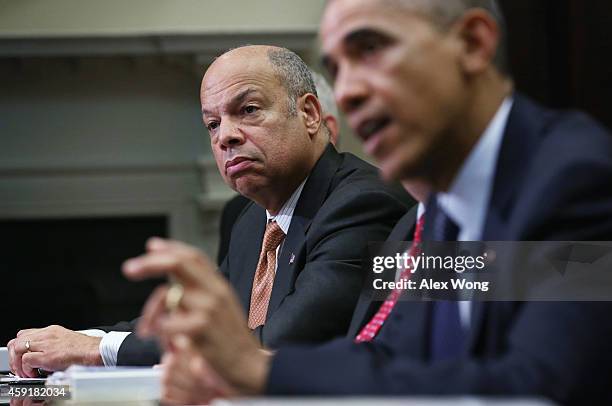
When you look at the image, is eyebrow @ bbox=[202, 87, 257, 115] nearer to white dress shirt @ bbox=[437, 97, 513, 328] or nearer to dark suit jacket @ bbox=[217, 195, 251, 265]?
white dress shirt @ bbox=[437, 97, 513, 328]

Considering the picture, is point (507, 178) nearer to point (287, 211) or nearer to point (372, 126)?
point (372, 126)

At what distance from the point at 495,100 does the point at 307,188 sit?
120 cm

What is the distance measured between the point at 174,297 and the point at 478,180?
1.51 feet

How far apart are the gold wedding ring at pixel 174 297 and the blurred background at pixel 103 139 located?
14.4 ft

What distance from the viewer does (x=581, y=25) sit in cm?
341

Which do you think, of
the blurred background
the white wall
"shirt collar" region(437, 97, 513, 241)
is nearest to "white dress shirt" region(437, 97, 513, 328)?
"shirt collar" region(437, 97, 513, 241)

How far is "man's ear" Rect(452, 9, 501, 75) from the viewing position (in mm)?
1371

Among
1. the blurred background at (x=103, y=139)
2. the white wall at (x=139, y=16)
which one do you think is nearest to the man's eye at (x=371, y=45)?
the blurred background at (x=103, y=139)

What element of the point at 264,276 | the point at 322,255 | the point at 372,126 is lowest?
the point at 264,276

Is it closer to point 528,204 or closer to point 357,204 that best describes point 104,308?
point 357,204

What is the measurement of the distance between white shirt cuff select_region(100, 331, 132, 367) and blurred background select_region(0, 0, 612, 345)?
127 inches

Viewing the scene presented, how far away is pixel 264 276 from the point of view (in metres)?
2.56

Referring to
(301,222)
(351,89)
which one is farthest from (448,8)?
(301,222)

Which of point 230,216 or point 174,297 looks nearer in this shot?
point 174,297
